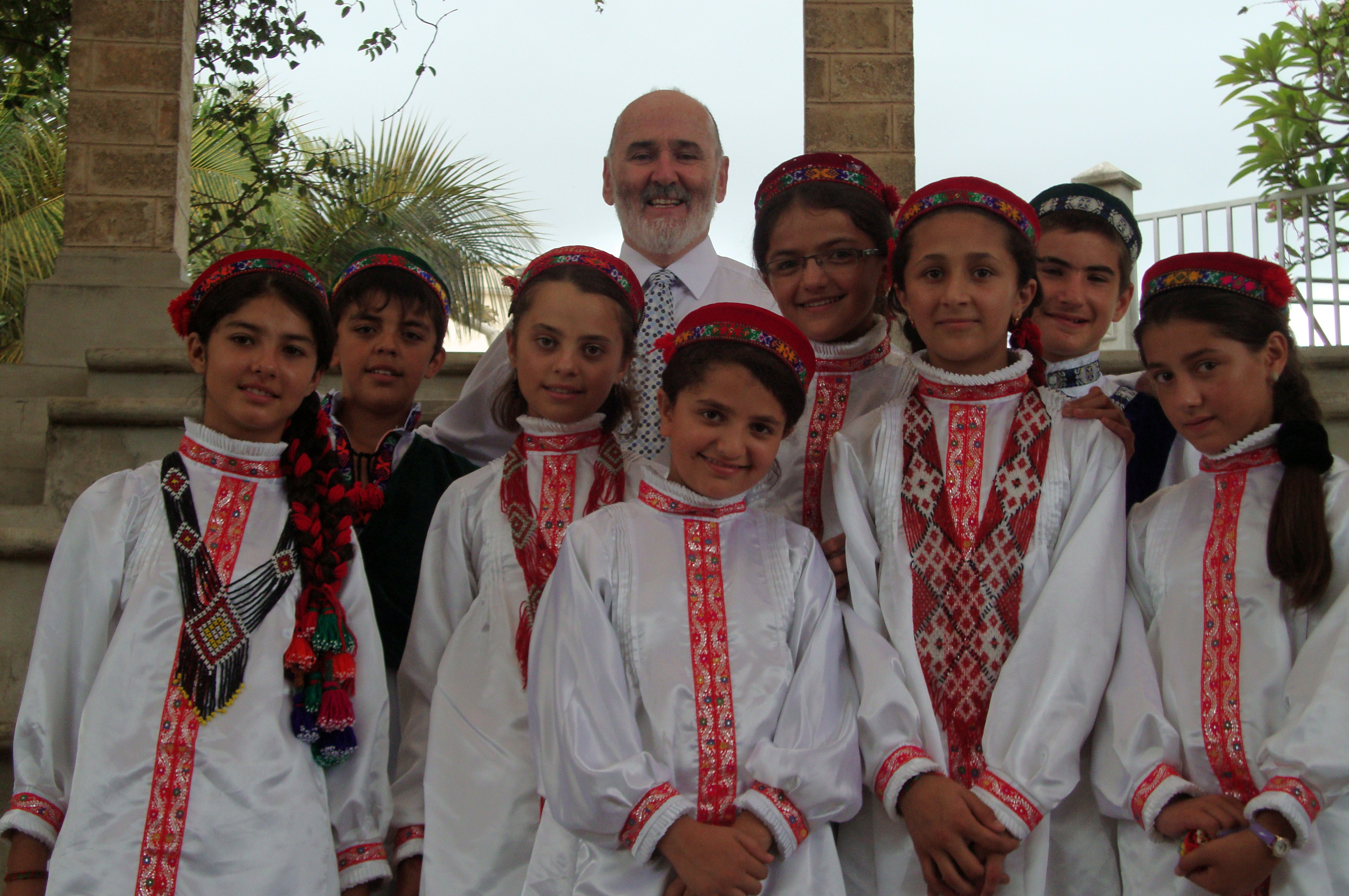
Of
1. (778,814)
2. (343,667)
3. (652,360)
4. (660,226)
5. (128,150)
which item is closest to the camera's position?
(778,814)

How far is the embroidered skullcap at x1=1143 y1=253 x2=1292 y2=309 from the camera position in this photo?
208 cm

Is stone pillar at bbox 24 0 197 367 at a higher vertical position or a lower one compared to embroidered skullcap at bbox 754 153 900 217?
higher

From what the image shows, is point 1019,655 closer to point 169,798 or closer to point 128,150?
point 169,798

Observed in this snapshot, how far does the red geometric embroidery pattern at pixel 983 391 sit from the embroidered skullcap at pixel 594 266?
73 cm

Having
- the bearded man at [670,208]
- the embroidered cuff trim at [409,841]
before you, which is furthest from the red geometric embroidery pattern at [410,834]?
the bearded man at [670,208]

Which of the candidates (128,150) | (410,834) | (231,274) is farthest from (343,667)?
(128,150)

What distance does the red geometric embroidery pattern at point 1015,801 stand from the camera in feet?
6.06

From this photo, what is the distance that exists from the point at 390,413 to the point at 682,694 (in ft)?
3.99

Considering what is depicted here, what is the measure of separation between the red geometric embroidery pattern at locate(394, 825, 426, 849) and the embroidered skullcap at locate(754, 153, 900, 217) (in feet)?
5.11

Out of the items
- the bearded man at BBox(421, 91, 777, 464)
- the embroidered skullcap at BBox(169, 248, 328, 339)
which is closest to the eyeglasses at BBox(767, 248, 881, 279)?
the bearded man at BBox(421, 91, 777, 464)

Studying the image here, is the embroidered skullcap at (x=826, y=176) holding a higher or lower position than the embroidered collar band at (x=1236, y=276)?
higher

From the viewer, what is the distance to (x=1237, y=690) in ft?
6.23

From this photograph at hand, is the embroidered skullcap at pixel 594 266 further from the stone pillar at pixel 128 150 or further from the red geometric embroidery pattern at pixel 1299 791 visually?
the stone pillar at pixel 128 150

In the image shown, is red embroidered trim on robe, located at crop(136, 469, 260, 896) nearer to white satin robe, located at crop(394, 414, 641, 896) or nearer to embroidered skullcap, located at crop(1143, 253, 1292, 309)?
white satin robe, located at crop(394, 414, 641, 896)
